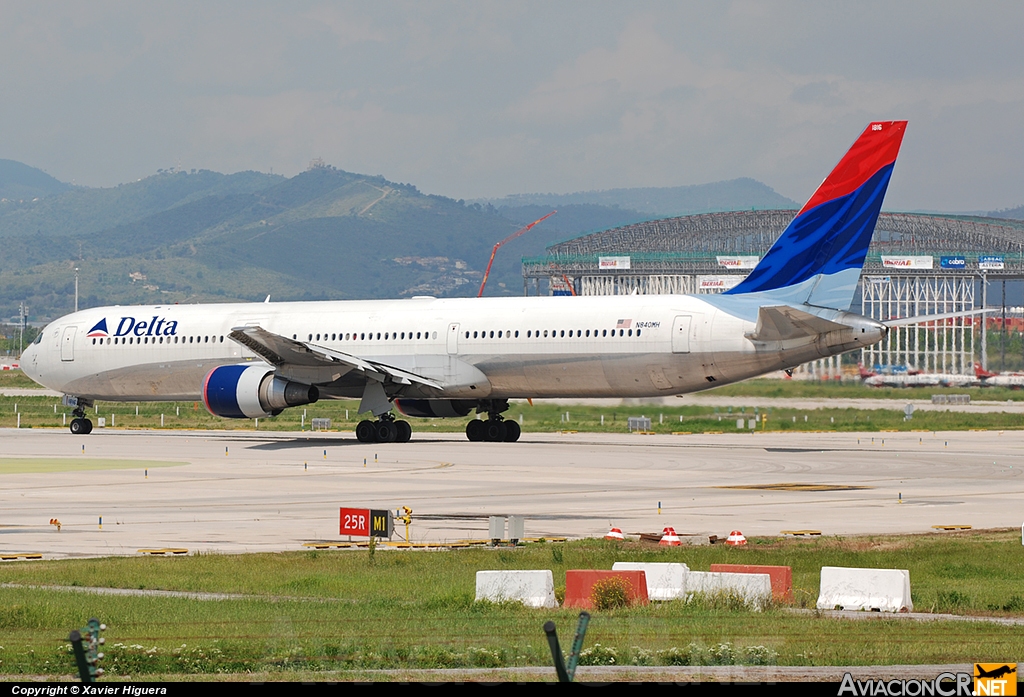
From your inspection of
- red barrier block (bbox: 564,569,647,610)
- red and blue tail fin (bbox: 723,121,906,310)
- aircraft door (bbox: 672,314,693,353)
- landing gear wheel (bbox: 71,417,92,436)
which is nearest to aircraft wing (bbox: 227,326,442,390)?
aircraft door (bbox: 672,314,693,353)

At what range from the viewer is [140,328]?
54.9 m

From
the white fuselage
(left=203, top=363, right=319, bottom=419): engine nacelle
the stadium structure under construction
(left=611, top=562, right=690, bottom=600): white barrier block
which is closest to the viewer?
(left=611, top=562, right=690, bottom=600): white barrier block

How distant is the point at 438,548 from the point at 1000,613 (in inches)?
343

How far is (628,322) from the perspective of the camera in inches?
1806

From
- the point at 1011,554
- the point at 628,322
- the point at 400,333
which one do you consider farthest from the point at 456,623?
the point at 400,333

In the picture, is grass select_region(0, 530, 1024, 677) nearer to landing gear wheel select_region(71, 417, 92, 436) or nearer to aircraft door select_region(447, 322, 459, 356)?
aircraft door select_region(447, 322, 459, 356)

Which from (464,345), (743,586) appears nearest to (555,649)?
(743,586)

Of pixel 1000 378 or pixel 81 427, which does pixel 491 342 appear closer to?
pixel 81 427

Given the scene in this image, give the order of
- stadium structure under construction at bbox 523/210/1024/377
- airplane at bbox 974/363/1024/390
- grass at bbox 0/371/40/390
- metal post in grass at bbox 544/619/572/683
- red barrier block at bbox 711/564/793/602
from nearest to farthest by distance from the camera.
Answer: metal post in grass at bbox 544/619/572/683 → red barrier block at bbox 711/564/793/602 → airplane at bbox 974/363/1024/390 → grass at bbox 0/371/40/390 → stadium structure under construction at bbox 523/210/1024/377

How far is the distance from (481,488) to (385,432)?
1690 cm

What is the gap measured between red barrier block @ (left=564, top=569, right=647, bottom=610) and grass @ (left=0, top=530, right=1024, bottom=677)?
292mm

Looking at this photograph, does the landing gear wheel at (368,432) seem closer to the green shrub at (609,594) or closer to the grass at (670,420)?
the grass at (670,420)

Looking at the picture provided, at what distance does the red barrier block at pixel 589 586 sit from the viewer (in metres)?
16.4

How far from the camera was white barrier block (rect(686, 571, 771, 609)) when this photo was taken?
16.3 metres
